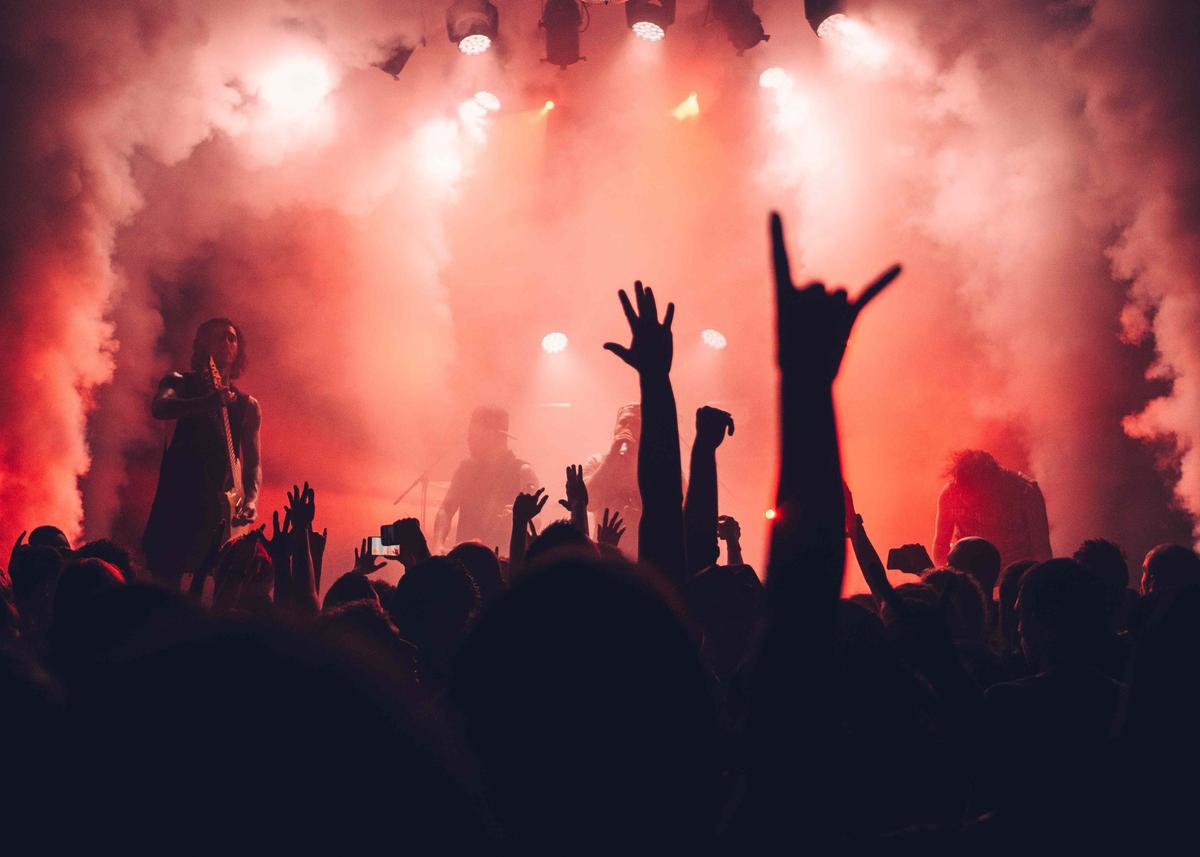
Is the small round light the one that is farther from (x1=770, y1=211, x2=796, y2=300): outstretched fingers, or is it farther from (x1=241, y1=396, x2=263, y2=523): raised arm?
(x1=770, y1=211, x2=796, y2=300): outstretched fingers

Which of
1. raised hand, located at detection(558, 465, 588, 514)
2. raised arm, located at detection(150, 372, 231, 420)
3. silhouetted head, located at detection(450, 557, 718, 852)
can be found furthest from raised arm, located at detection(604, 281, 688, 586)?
raised arm, located at detection(150, 372, 231, 420)

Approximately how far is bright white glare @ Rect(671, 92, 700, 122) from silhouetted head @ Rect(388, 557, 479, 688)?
13.1 meters

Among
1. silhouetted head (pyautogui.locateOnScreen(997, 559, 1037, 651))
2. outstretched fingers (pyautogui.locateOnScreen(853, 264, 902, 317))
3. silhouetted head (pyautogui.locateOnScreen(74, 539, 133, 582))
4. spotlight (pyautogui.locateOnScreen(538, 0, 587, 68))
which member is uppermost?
spotlight (pyautogui.locateOnScreen(538, 0, 587, 68))

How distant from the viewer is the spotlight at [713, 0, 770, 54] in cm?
1180

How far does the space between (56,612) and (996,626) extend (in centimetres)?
439

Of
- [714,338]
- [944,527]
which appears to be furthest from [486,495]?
[714,338]

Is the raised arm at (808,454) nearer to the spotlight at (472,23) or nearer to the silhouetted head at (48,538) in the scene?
the silhouetted head at (48,538)

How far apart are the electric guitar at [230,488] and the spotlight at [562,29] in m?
8.59

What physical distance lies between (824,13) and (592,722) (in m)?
12.2

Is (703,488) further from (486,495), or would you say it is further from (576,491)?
(486,495)

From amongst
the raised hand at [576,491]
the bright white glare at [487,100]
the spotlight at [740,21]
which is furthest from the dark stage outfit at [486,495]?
the spotlight at [740,21]

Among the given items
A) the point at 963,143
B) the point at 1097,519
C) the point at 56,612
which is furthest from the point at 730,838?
the point at 963,143

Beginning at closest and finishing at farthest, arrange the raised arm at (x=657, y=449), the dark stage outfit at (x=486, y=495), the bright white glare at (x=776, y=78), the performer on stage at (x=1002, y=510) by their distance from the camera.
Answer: the raised arm at (x=657, y=449)
the performer on stage at (x=1002, y=510)
the dark stage outfit at (x=486, y=495)
the bright white glare at (x=776, y=78)

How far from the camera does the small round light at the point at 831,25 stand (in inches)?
436
